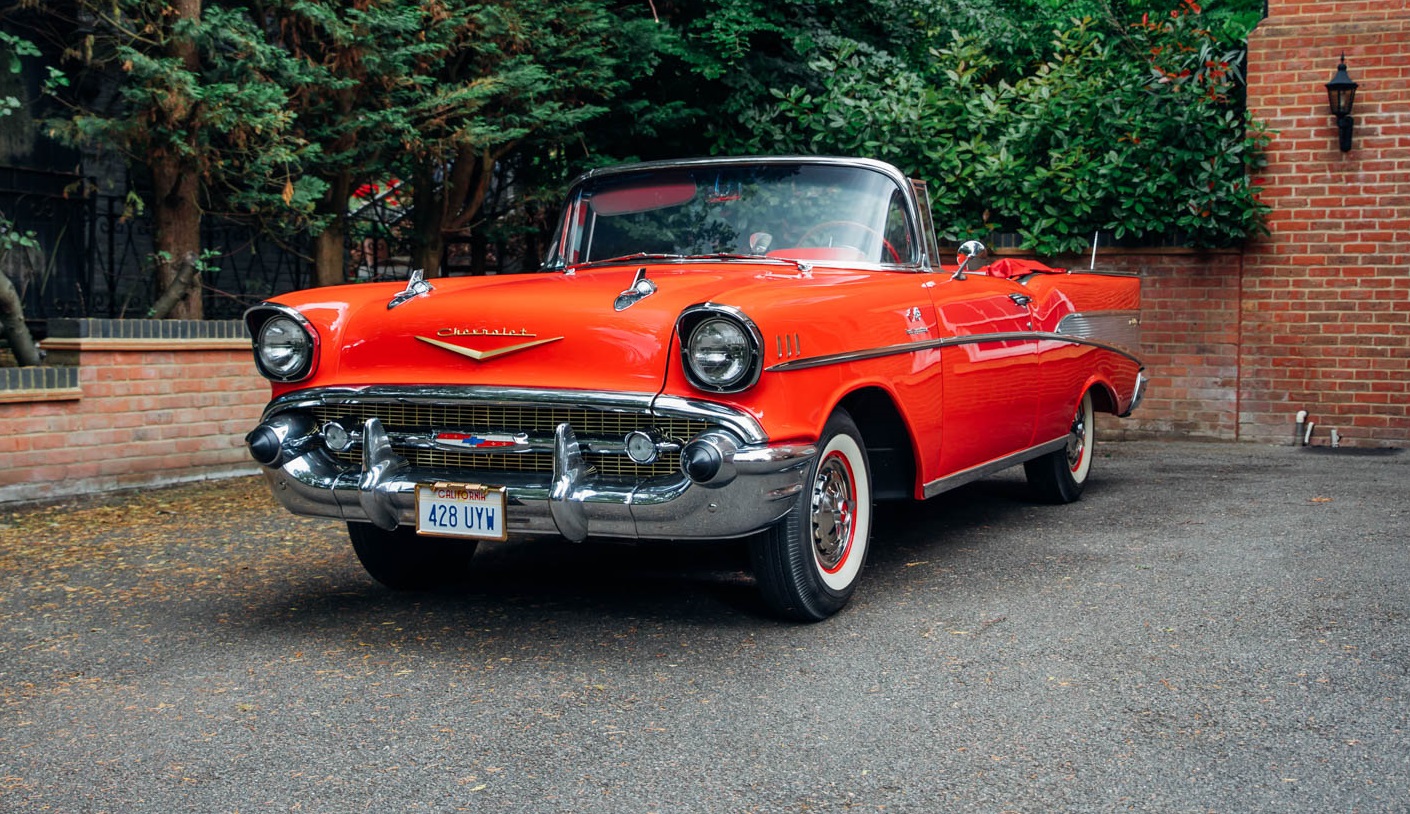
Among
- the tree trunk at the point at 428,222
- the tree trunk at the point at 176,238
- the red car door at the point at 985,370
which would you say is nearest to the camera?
the red car door at the point at 985,370

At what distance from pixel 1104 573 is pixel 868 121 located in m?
5.97

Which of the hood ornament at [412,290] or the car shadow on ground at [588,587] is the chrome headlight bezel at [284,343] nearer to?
the hood ornament at [412,290]

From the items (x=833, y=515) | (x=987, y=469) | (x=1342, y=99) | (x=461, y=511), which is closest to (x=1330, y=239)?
(x=1342, y=99)

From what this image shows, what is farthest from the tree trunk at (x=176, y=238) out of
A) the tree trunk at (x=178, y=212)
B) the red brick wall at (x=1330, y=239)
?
the red brick wall at (x=1330, y=239)

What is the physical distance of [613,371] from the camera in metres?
4.12

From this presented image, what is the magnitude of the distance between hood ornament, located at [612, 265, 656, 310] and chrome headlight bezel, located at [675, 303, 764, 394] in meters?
0.27

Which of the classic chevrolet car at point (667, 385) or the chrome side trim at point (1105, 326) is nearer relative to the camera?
the classic chevrolet car at point (667, 385)

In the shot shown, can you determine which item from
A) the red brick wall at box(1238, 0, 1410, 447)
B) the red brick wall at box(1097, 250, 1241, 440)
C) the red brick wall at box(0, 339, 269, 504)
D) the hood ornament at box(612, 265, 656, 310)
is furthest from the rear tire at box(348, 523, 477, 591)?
the red brick wall at box(1238, 0, 1410, 447)

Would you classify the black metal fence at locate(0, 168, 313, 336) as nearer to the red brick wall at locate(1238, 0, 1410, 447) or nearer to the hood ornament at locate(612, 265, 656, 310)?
the hood ornament at locate(612, 265, 656, 310)

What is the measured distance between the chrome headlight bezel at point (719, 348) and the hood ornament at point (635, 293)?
0.89ft

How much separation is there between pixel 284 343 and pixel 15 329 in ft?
13.6

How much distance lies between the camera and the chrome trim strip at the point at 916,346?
4227 mm

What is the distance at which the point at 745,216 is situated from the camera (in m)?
5.45

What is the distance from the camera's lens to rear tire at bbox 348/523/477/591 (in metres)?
4.95
